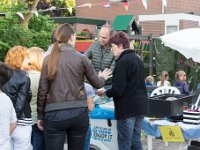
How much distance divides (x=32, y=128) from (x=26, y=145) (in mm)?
321

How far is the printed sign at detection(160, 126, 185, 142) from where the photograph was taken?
4.95 metres

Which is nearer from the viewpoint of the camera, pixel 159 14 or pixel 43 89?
pixel 43 89

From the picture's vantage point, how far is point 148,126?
5.26 metres

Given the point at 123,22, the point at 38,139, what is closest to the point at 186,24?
the point at 123,22

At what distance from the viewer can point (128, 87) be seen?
4.76 meters

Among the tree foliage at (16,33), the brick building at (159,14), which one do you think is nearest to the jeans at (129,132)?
the tree foliage at (16,33)

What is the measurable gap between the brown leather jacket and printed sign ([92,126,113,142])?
142 cm

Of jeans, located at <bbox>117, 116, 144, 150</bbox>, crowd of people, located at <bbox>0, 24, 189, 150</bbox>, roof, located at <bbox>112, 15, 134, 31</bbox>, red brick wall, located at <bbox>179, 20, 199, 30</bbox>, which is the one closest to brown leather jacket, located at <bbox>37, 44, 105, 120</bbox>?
crowd of people, located at <bbox>0, 24, 189, 150</bbox>

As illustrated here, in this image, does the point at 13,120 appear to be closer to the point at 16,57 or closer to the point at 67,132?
the point at 67,132

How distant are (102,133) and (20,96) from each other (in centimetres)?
161

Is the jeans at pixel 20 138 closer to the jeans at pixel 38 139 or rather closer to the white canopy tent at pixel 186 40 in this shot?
the jeans at pixel 38 139

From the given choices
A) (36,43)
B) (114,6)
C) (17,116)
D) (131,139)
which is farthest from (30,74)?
(114,6)

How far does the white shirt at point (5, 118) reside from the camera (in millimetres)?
3723

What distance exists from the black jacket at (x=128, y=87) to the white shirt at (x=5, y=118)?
1324 millimetres
